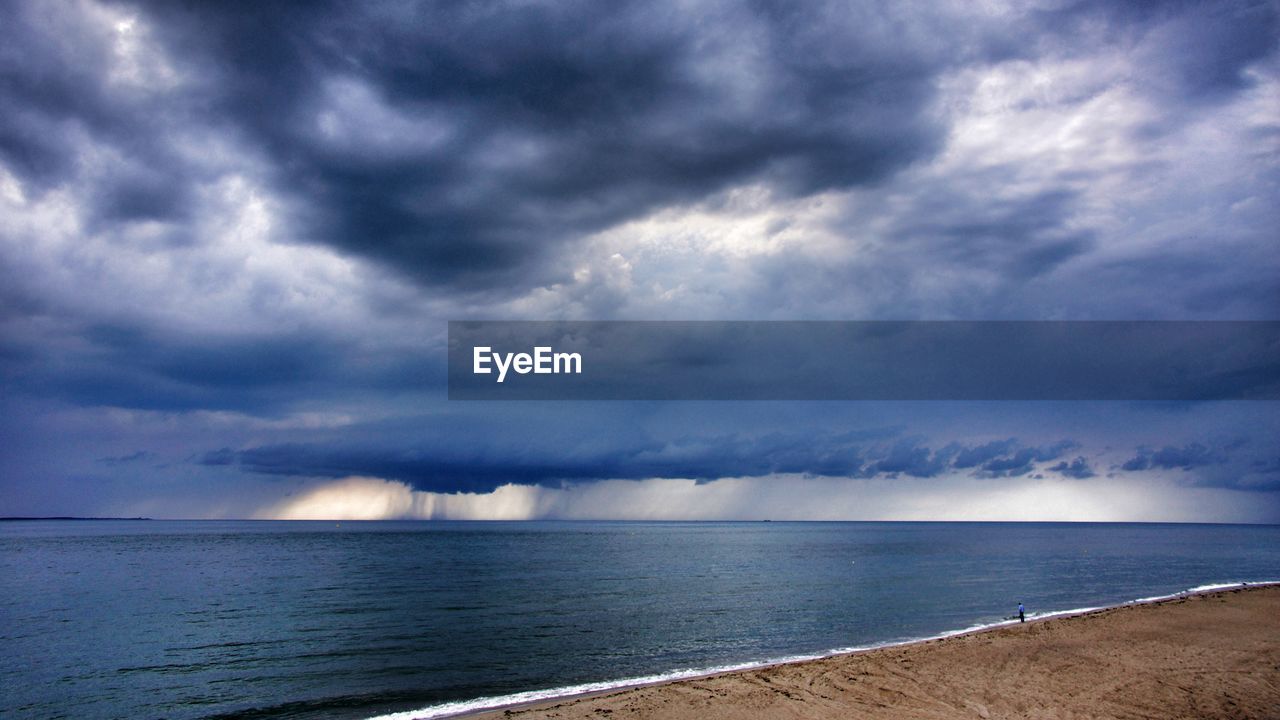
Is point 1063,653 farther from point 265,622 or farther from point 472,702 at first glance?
point 265,622

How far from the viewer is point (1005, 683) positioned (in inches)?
1023

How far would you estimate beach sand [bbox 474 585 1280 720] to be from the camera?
22562mm

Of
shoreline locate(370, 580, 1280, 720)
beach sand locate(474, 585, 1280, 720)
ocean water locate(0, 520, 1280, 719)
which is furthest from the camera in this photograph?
ocean water locate(0, 520, 1280, 719)

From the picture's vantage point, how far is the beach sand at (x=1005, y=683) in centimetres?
2256

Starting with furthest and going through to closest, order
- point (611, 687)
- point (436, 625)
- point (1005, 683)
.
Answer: point (436, 625)
point (611, 687)
point (1005, 683)

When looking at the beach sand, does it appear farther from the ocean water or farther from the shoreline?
the ocean water

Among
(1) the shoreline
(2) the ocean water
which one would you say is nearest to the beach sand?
(1) the shoreline

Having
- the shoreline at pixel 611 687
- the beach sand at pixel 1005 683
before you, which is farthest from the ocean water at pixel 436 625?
the beach sand at pixel 1005 683

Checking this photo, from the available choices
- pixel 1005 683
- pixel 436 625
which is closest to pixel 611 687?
pixel 1005 683

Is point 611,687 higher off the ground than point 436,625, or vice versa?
point 611,687

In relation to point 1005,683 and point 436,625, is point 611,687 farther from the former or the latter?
point 436,625

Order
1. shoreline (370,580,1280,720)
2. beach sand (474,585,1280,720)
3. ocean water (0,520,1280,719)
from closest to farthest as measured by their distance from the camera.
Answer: beach sand (474,585,1280,720), shoreline (370,580,1280,720), ocean water (0,520,1280,719)

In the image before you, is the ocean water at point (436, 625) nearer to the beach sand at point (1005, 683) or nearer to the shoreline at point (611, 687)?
the shoreline at point (611, 687)

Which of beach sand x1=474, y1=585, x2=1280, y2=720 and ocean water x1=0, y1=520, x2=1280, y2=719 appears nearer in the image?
beach sand x1=474, y1=585, x2=1280, y2=720
